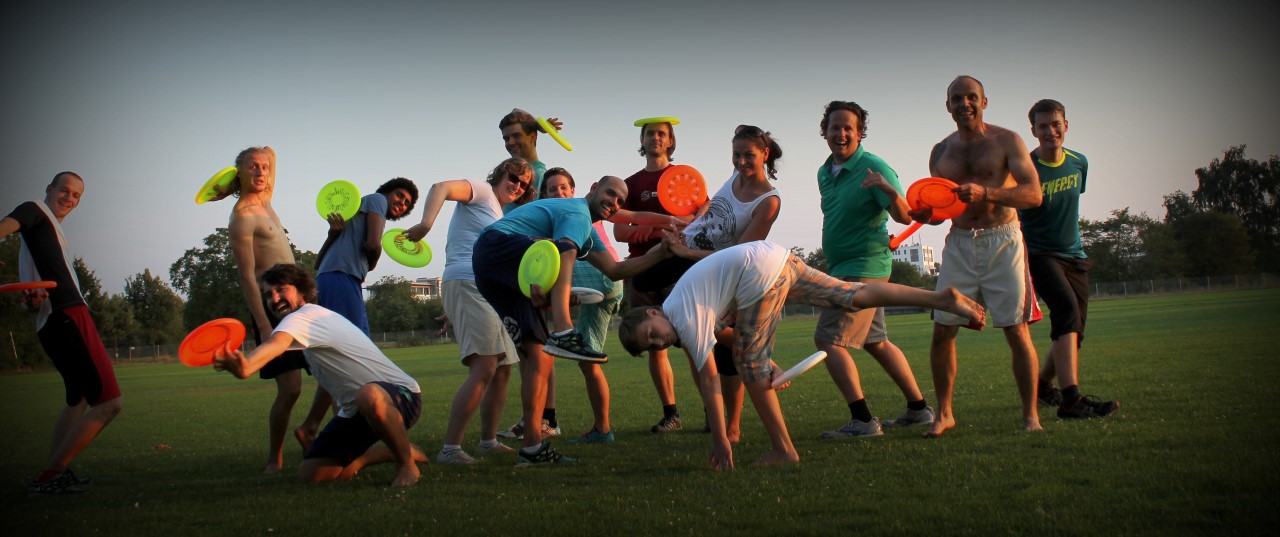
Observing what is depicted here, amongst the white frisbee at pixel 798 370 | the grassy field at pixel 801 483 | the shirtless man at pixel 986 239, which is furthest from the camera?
the shirtless man at pixel 986 239

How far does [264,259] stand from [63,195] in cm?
142

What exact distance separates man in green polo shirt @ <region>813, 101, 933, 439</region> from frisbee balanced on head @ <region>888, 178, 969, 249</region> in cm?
11

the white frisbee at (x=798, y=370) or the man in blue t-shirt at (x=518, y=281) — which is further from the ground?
the man in blue t-shirt at (x=518, y=281)

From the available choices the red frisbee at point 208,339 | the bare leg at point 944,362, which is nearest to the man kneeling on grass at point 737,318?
the bare leg at point 944,362

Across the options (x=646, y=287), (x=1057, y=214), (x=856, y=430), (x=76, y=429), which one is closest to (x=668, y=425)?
(x=646, y=287)

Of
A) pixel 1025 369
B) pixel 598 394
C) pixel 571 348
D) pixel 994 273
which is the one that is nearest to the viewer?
pixel 571 348

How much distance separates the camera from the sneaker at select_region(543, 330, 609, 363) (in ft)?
17.5

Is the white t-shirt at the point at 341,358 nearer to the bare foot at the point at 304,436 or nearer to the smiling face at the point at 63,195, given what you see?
the bare foot at the point at 304,436

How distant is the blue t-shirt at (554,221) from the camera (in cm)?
584

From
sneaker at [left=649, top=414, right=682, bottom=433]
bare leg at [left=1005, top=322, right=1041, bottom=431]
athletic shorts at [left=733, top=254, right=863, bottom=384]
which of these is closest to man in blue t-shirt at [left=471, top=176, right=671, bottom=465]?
athletic shorts at [left=733, top=254, right=863, bottom=384]

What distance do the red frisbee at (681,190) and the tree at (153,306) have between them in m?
92.6

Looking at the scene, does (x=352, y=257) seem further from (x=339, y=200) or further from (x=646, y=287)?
(x=646, y=287)

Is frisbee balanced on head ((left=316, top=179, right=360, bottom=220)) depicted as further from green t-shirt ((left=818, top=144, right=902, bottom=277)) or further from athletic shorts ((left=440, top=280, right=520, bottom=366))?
green t-shirt ((left=818, top=144, right=902, bottom=277))

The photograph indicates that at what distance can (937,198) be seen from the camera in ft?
20.0
